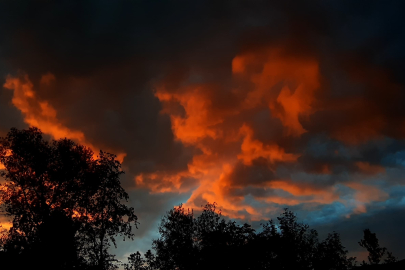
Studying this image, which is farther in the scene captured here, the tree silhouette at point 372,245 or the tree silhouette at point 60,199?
the tree silhouette at point 372,245

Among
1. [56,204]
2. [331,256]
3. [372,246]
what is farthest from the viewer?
[372,246]

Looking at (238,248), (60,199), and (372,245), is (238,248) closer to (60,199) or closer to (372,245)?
(60,199)

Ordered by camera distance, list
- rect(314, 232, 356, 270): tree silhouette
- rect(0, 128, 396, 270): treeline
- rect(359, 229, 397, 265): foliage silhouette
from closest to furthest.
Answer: rect(0, 128, 396, 270): treeline → rect(314, 232, 356, 270): tree silhouette → rect(359, 229, 397, 265): foliage silhouette

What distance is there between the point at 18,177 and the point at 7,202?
3.20 metres

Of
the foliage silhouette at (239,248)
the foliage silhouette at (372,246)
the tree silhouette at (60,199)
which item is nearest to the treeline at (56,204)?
the tree silhouette at (60,199)

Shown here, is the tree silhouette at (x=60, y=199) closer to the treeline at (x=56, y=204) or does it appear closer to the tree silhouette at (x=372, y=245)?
the treeline at (x=56, y=204)

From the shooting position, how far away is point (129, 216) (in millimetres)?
41125

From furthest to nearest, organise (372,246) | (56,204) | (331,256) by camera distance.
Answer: (372,246) < (331,256) < (56,204)

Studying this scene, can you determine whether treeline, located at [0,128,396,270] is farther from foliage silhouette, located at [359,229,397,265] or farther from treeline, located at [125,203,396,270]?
foliage silhouette, located at [359,229,397,265]

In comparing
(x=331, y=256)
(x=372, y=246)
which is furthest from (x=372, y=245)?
(x=331, y=256)

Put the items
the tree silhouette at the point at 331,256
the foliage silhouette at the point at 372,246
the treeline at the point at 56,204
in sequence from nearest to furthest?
the treeline at the point at 56,204, the tree silhouette at the point at 331,256, the foliage silhouette at the point at 372,246

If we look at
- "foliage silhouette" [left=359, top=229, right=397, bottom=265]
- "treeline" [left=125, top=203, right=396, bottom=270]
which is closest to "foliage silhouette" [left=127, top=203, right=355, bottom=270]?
"treeline" [left=125, top=203, right=396, bottom=270]

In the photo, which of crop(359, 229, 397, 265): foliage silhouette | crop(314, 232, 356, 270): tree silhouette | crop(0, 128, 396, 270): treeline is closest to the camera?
crop(0, 128, 396, 270): treeline

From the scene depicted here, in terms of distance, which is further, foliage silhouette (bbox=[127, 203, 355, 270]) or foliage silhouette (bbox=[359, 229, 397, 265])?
foliage silhouette (bbox=[359, 229, 397, 265])
